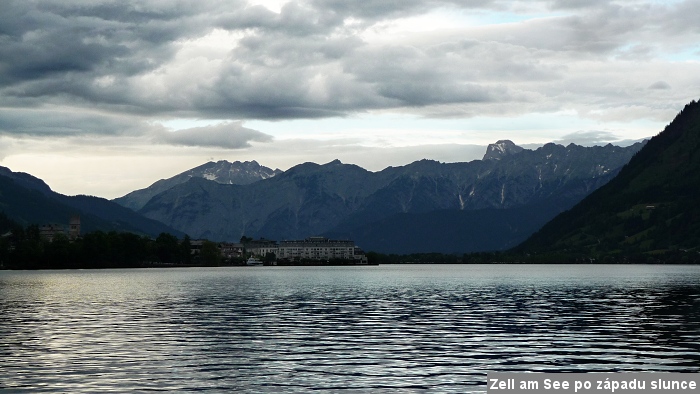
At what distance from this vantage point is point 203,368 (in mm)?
54031

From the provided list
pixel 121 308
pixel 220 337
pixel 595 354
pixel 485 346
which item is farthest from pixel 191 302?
pixel 595 354

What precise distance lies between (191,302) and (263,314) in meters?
27.5

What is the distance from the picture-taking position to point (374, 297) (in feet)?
454

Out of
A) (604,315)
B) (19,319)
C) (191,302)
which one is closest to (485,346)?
(604,315)

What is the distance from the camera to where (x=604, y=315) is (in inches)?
3765

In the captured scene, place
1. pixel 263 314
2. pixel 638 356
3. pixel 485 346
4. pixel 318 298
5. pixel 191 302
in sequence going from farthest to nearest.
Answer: pixel 318 298
pixel 191 302
pixel 263 314
pixel 485 346
pixel 638 356

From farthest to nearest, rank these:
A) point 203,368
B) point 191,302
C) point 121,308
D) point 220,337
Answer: point 191,302 → point 121,308 → point 220,337 → point 203,368

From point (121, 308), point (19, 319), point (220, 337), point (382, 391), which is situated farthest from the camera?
point (121, 308)

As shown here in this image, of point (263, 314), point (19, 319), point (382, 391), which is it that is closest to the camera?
point (382, 391)

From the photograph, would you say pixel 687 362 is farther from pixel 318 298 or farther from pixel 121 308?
pixel 318 298

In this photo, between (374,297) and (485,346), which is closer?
(485,346)

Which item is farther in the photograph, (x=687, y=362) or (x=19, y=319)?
(x=19, y=319)

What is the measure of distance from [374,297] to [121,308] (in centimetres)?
4438

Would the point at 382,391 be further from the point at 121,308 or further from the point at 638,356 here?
the point at 121,308
